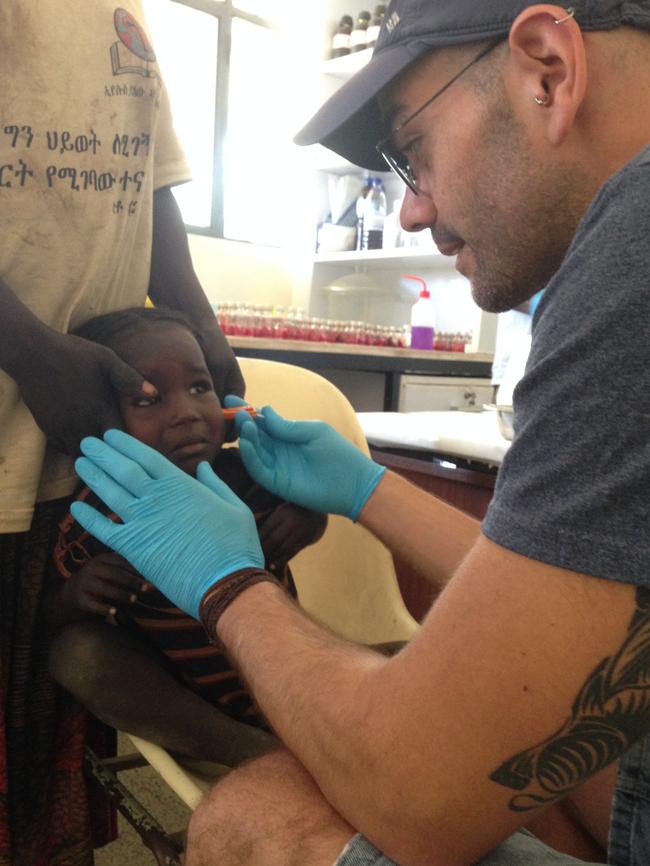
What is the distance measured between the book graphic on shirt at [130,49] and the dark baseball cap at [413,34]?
21 centimetres

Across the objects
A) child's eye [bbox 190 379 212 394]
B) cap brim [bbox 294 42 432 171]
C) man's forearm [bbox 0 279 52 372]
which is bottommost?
child's eye [bbox 190 379 212 394]

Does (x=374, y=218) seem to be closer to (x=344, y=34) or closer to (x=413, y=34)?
(x=344, y=34)

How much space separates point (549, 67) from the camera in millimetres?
738

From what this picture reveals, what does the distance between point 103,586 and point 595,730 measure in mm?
577

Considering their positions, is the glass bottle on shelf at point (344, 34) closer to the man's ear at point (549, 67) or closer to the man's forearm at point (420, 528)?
the man's forearm at point (420, 528)

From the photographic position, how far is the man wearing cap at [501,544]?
580 mm

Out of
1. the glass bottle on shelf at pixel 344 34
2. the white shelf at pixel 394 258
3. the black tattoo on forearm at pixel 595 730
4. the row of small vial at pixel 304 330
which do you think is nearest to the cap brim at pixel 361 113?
the black tattoo on forearm at pixel 595 730

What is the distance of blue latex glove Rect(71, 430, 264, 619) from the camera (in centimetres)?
83

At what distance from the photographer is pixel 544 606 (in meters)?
0.58

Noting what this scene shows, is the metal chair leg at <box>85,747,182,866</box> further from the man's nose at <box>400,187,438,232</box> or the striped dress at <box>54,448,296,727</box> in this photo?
the man's nose at <box>400,187,438,232</box>

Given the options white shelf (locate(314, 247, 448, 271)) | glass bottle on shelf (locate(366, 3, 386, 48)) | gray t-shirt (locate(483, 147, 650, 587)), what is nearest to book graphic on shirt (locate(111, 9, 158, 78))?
gray t-shirt (locate(483, 147, 650, 587))

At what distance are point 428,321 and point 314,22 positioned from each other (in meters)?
1.85

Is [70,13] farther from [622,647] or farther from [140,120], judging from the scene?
[622,647]

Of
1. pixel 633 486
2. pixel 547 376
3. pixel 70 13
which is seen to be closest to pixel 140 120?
pixel 70 13
